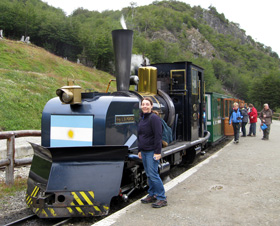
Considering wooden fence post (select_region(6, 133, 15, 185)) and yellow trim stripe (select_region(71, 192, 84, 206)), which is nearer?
yellow trim stripe (select_region(71, 192, 84, 206))

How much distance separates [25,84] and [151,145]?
18559mm

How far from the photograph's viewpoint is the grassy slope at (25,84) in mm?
14492

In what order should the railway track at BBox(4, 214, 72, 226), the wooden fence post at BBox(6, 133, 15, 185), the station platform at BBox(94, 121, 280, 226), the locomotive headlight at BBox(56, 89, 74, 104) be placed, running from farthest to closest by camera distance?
the wooden fence post at BBox(6, 133, 15, 185) < the locomotive headlight at BBox(56, 89, 74, 104) < the railway track at BBox(4, 214, 72, 226) < the station platform at BBox(94, 121, 280, 226)

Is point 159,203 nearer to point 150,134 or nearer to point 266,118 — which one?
point 150,134

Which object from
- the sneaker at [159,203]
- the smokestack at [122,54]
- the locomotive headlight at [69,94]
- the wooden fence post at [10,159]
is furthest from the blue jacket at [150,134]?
the wooden fence post at [10,159]

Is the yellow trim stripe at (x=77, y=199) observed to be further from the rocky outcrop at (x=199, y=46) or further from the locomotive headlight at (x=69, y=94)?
the rocky outcrop at (x=199, y=46)

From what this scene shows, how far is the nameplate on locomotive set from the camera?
15.1 feet

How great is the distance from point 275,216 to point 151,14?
143 m

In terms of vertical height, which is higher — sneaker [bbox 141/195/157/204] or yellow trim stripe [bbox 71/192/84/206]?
yellow trim stripe [bbox 71/192/84/206]

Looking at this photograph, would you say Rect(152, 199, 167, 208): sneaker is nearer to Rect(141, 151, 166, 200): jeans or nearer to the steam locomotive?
Rect(141, 151, 166, 200): jeans

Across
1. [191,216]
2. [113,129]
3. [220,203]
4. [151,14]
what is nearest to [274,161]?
[220,203]

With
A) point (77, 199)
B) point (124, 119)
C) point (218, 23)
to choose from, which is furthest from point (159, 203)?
point (218, 23)

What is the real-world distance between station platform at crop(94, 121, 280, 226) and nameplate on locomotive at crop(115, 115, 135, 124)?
1350 mm

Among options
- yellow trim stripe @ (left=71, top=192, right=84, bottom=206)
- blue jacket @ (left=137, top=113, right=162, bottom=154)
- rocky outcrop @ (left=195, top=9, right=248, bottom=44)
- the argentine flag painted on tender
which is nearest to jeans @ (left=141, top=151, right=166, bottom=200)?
blue jacket @ (left=137, top=113, right=162, bottom=154)
